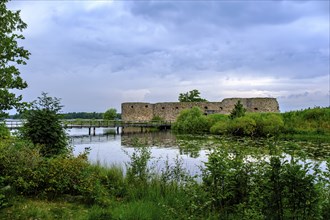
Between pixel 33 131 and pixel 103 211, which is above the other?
pixel 33 131

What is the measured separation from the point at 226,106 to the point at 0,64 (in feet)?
152

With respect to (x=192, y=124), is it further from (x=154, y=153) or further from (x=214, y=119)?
(x=154, y=153)

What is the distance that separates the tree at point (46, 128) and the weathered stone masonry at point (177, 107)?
4099 centimetres

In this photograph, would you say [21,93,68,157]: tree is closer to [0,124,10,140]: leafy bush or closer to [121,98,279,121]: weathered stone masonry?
[0,124,10,140]: leafy bush

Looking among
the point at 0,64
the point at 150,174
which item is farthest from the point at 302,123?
the point at 0,64

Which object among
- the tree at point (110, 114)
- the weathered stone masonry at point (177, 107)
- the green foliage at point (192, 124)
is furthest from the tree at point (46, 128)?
the tree at point (110, 114)

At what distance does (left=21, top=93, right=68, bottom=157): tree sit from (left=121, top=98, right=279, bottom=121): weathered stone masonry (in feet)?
134

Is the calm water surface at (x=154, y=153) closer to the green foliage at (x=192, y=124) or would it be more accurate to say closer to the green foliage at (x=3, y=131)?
the green foliage at (x=3, y=131)

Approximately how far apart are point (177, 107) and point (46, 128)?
4237cm

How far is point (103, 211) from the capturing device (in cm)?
540

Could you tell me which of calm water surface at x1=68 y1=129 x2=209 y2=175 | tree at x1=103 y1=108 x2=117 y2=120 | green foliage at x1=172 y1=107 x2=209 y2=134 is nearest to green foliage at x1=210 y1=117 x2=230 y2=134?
green foliage at x1=172 y1=107 x2=209 y2=134

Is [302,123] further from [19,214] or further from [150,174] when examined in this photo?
[19,214]

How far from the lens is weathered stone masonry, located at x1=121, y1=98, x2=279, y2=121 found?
48.6 m

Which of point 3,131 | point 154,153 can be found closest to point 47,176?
point 3,131
